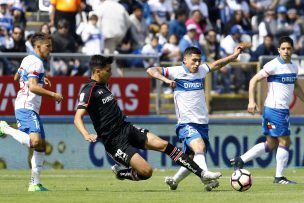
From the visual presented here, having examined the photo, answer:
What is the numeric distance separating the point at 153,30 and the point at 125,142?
1238cm

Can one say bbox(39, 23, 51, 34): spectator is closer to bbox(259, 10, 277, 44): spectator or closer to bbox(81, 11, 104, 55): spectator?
bbox(81, 11, 104, 55): spectator

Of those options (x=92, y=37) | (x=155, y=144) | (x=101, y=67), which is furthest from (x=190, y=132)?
(x=92, y=37)

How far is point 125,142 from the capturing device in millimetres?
14719

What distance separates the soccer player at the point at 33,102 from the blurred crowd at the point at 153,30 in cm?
659

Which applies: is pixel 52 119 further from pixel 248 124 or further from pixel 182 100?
pixel 182 100

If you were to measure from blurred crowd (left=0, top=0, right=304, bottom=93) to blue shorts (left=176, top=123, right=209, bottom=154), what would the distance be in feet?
21.6

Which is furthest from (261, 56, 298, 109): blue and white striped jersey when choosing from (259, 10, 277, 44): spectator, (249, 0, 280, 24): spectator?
(249, 0, 280, 24): spectator

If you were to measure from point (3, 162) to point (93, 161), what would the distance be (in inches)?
76.1

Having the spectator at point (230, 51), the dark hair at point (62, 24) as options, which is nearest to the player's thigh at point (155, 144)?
the spectator at point (230, 51)

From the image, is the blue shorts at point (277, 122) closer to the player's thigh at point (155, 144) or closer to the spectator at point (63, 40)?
the player's thigh at point (155, 144)

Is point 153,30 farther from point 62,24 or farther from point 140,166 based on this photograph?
point 140,166

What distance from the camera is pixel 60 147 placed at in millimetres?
22594

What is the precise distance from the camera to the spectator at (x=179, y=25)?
26578mm

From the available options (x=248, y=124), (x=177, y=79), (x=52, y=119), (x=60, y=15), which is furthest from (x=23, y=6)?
(x=177, y=79)
